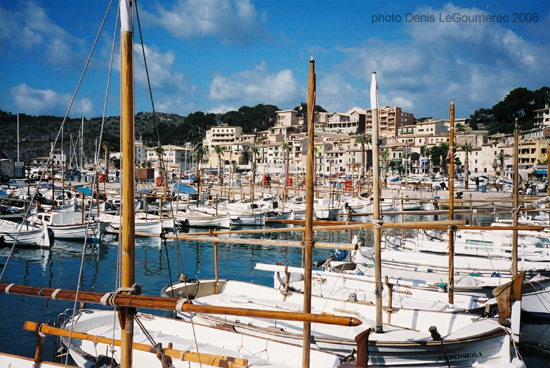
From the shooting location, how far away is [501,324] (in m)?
10.6

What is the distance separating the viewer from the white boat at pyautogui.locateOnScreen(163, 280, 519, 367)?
10805mm

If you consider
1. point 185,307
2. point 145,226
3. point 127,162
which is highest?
point 127,162

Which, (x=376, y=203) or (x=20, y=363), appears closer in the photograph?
(x=20, y=363)

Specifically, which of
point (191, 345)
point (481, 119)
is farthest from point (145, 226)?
point (481, 119)

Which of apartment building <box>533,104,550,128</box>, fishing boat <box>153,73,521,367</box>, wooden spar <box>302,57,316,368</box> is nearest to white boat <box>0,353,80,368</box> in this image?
fishing boat <box>153,73,521,367</box>

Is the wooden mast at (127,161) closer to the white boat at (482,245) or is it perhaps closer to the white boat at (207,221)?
the white boat at (482,245)

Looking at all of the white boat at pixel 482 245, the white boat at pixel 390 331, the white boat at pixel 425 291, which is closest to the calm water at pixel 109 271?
the white boat at pixel 425 291

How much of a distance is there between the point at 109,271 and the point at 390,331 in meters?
20.6

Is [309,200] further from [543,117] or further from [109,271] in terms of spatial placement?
[543,117]

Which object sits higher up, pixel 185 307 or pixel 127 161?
pixel 127 161

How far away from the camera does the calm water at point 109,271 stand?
16.0m

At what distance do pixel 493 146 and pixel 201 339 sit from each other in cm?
12031

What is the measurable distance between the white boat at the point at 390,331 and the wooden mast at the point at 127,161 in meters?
2.70

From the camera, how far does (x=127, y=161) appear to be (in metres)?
6.11
